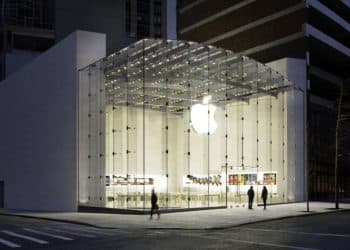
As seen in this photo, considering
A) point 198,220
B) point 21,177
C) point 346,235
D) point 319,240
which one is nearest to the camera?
point 319,240

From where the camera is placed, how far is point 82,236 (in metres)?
22.6

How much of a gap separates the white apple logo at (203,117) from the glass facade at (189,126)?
73mm

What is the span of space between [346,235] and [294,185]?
82.7 ft

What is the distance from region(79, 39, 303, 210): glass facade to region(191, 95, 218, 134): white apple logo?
0.07m

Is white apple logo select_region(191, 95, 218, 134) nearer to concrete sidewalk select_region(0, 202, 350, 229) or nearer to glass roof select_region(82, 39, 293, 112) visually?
glass roof select_region(82, 39, 293, 112)

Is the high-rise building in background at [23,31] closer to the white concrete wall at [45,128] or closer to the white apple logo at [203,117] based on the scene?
the white concrete wall at [45,128]

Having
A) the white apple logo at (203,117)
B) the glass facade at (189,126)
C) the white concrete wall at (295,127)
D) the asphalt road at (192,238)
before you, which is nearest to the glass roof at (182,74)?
the glass facade at (189,126)

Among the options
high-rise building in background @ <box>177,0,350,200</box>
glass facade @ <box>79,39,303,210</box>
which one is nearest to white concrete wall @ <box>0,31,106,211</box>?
glass facade @ <box>79,39,303,210</box>

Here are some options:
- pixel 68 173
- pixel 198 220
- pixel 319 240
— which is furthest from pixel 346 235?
pixel 68 173

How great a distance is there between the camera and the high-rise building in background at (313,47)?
52.3 m

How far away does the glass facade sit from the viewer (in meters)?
40.1

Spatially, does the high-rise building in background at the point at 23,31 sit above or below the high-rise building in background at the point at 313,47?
above

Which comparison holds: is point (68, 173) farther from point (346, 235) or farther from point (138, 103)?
point (346, 235)

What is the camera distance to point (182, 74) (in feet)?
141
